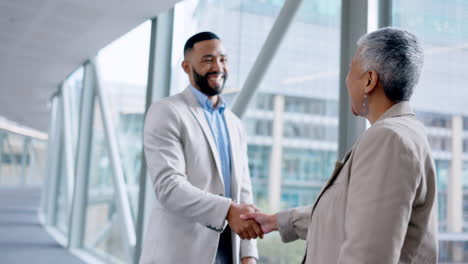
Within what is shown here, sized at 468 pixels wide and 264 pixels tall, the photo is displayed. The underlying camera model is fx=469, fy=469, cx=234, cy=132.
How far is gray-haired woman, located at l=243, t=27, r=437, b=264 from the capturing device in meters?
1.10

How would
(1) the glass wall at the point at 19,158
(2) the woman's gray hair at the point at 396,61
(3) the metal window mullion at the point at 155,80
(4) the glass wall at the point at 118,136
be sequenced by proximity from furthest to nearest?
(1) the glass wall at the point at 19,158, (4) the glass wall at the point at 118,136, (3) the metal window mullion at the point at 155,80, (2) the woman's gray hair at the point at 396,61

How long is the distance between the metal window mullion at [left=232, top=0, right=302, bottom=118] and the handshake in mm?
1583

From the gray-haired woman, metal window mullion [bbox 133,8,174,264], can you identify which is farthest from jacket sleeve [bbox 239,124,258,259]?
metal window mullion [bbox 133,8,174,264]

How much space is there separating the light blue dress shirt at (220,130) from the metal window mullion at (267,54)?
3.73 feet

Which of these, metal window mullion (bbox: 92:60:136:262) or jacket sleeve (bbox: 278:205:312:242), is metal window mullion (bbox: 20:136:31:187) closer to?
metal window mullion (bbox: 92:60:136:262)

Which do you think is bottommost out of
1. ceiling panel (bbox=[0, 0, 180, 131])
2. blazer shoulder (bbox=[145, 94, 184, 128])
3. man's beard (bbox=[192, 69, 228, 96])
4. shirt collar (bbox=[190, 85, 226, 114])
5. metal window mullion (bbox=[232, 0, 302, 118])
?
blazer shoulder (bbox=[145, 94, 184, 128])

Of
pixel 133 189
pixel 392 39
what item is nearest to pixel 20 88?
pixel 133 189

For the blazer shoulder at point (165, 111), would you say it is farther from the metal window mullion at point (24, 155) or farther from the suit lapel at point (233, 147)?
the metal window mullion at point (24, 155)

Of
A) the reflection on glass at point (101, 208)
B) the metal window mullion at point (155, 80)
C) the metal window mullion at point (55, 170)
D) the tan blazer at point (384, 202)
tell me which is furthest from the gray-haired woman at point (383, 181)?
the metal window mullion at point (55, 170)

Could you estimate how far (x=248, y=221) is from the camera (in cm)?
194

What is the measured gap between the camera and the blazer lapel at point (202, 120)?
2051 mm

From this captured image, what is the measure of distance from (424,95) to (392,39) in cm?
125

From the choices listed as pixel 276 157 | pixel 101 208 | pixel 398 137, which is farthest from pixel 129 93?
pixel 398 137

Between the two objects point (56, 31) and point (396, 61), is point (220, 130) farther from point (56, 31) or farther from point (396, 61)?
point (56, 31)
